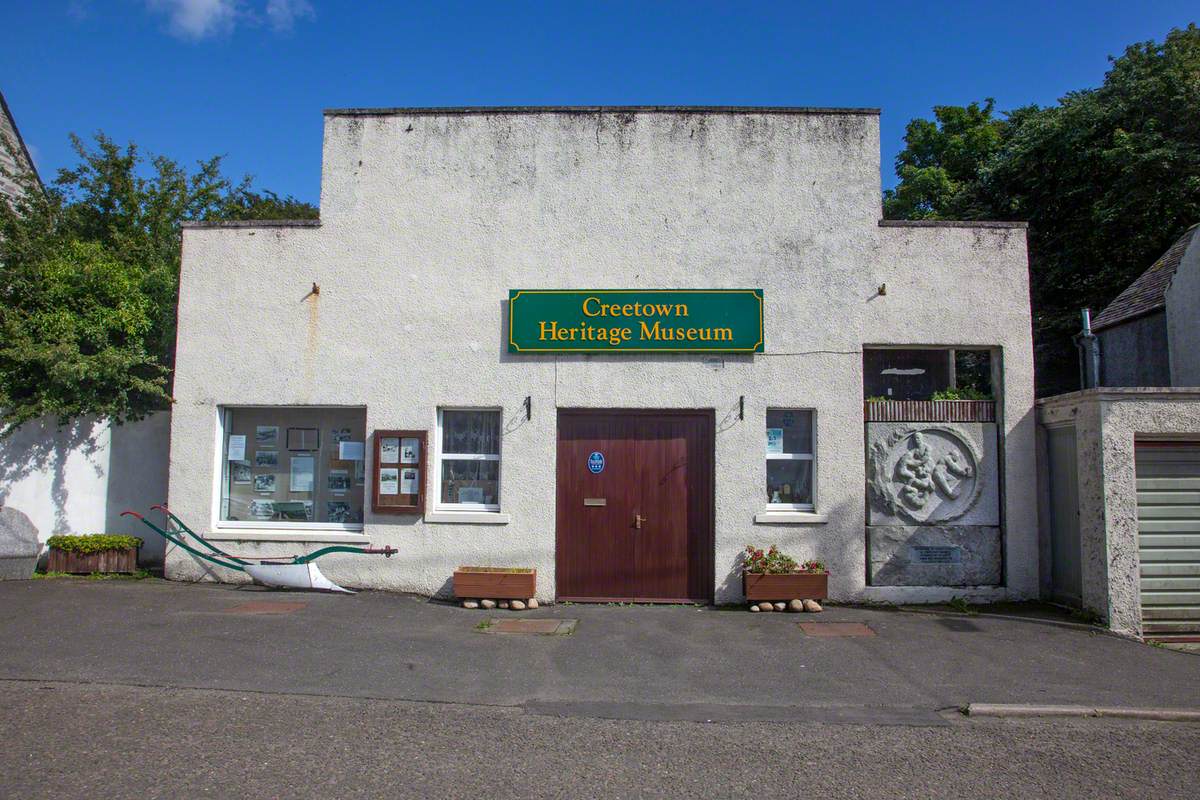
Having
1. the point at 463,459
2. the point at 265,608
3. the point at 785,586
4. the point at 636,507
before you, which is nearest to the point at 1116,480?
the point at 785,586

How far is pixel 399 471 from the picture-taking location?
395 inches

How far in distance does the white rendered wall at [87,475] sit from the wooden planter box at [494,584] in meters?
4.86

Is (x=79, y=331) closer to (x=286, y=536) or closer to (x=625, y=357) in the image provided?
(x=286, y=536)

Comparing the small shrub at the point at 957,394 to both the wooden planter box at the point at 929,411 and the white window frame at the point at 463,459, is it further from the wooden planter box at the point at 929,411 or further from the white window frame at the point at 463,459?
the white window frame at the point at 463,459

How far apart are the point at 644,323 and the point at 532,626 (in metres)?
3.81

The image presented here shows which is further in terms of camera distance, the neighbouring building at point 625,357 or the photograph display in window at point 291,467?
the photograph display in window at point 291,467

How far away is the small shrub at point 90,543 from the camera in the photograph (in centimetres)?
1062

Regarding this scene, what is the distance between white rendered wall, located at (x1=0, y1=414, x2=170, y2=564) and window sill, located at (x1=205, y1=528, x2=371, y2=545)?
1.80m

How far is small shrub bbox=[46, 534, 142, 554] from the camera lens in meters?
10.6

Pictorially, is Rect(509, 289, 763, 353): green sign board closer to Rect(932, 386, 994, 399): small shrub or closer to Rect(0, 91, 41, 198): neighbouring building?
Rect(932, 386, 994, 399): small shrub

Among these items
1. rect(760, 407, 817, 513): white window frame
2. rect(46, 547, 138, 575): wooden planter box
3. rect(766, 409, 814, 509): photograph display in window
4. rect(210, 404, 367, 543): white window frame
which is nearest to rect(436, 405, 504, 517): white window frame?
rect(210, 404, 367, 543): white window frame

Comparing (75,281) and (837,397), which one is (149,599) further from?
(837,397)

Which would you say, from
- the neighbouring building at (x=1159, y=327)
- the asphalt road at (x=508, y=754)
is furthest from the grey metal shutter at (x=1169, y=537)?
the neighbouring building at (x=1159, y=327)

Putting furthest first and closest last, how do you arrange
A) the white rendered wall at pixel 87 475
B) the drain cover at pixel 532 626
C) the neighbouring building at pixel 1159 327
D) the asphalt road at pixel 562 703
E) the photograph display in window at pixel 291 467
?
the neighbouring building at pixel 1159 327, the white rendered wall at pixel 87 475, the photograph display in window at pixel 291 467, the drain cover at pixel 532 626, the asphalt road at pixel 562 703
